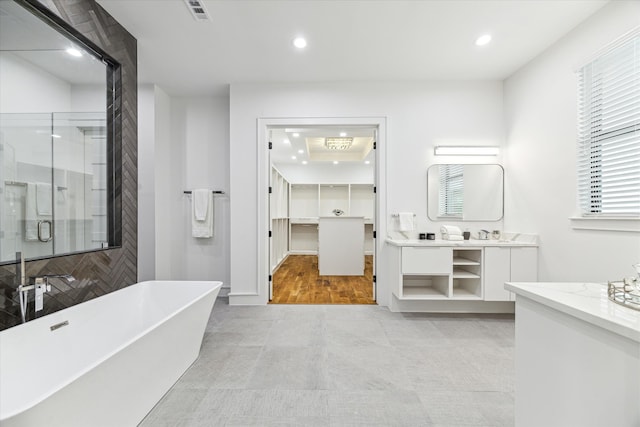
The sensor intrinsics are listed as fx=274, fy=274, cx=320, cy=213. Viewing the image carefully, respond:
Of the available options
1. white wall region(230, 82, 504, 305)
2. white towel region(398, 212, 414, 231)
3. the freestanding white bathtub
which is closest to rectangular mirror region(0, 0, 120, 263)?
the freestanding white bathtub

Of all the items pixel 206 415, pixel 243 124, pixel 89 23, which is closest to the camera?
pixel 206 415

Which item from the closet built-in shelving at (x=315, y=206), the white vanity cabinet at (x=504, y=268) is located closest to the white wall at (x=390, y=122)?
the white vanity cabinet at (x=504, y=268)

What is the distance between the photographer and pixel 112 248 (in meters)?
2.36

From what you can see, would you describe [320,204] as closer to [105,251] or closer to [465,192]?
[465,192]

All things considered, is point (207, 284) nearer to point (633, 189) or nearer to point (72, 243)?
point (72, 243)

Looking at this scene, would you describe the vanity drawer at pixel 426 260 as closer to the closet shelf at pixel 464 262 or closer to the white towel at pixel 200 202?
the closet shelf at pixel 464 262

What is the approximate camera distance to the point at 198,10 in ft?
7.47

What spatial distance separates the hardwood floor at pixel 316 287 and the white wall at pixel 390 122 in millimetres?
445

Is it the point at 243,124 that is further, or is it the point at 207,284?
the point at 243,124

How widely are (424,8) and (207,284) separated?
2.96m

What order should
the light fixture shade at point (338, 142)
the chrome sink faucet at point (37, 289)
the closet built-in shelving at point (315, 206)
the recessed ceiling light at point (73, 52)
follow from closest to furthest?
1. the chrome sink faucet at point (37, 289)
2. the recessed ceiling light at point (73, 52)
3. the light fixture shade at point (338, 142)
4. the closet built-in shelving at point (315, 206)

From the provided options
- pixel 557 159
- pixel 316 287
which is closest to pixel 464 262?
pixel 557 159

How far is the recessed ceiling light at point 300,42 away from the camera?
8.64 feet

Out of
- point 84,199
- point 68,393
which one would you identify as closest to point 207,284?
point 84,199
